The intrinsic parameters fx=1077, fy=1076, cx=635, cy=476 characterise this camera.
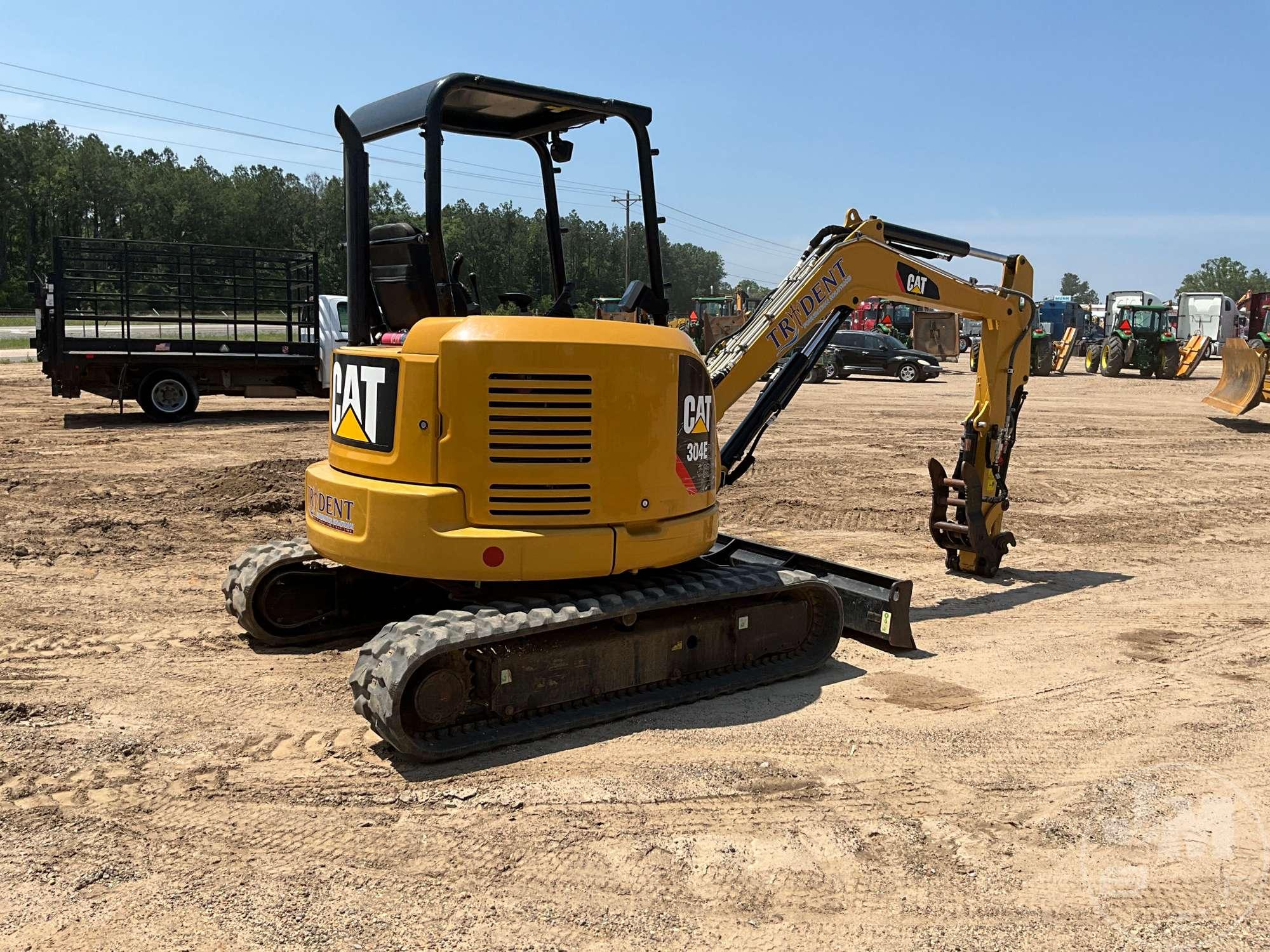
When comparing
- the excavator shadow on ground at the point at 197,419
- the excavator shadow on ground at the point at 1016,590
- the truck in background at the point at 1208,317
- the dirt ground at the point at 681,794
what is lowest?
the dirt ground at the point at 681,794

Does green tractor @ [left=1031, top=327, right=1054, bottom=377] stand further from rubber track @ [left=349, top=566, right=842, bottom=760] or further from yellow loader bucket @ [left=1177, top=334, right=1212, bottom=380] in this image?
rubber track @ [left=349, top=566, right=842, bottom=760]

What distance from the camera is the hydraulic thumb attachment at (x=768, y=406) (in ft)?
23.1

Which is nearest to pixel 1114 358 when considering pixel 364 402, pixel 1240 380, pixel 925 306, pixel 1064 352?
pixel 1064 352

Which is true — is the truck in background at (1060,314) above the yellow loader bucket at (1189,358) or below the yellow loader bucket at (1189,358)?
above

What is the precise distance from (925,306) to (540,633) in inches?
170

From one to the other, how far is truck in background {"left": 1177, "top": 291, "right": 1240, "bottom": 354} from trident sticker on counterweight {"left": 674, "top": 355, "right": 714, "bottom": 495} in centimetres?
4782

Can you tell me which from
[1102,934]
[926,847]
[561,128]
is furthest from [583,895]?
[561,128]

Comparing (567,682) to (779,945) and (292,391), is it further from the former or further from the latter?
(292,391)

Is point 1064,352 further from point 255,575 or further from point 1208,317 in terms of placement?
point 255,575

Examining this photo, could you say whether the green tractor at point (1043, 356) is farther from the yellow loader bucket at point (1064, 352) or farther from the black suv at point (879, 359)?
the black suv at point (879, 359)

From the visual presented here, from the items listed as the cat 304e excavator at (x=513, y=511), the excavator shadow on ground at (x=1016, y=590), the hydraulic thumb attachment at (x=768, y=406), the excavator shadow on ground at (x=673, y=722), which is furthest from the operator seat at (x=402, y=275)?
the excavator shadow on ground at (x=1016, y=590)

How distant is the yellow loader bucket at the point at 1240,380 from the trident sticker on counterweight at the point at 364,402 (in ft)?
60.7

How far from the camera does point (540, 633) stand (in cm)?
496

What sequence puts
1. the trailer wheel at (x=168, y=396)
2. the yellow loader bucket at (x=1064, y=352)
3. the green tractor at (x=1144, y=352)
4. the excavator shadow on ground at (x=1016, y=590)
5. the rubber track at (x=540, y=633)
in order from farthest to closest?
the yellow loader bucket at (x=1064, y=352) < the green tractor at (x=1144, y=352) < the trailer wheel at (x=168, y=396) < the excavator shadow on ground at (x=1016, y=590) < the rubber track at (x=540, y=633)
